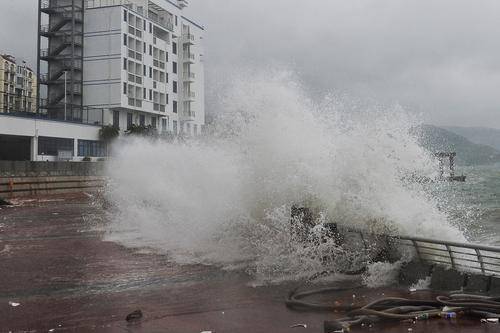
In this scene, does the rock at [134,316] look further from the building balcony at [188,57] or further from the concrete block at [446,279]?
the building balcony at [188,57]

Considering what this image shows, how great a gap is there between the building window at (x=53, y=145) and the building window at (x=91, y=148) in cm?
156

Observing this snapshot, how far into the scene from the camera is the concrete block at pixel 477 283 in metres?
7.58

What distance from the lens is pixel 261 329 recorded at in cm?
650

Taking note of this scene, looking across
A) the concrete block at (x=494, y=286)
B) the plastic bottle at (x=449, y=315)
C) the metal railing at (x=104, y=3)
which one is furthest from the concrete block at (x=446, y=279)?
the metal railing at (x=104, y=3)

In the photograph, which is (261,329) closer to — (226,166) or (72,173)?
(226,166)

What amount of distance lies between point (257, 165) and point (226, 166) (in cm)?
166

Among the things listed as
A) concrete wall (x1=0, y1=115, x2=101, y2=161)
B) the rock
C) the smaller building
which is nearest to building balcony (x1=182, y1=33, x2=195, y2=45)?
concrete wall (x1=0, y1=115, x2=101, y2=161)

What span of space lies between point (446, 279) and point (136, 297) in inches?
198

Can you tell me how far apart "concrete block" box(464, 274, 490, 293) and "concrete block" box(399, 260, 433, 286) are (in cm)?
79

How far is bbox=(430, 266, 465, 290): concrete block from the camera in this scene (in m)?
7.98

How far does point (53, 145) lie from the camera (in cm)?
4900

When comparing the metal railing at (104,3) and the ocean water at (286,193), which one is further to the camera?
the metal railing at (104,3)

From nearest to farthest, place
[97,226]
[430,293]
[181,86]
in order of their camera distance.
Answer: [430,293], [97,226], [181,86]

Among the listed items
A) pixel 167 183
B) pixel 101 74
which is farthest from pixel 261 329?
pixel 101 74
